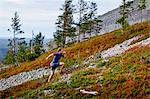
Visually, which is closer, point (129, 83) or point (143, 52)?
point (129, 83)

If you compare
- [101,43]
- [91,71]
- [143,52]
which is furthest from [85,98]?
[101,43]

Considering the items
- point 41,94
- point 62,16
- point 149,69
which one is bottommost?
point 41,94

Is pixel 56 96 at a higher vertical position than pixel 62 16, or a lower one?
lower

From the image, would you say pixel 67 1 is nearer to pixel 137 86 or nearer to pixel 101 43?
pixel 101 43

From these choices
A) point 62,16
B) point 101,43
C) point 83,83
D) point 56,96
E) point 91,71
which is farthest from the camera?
point 62,16

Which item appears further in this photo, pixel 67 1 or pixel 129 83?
pixel 67 1

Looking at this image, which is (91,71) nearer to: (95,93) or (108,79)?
(108,79)

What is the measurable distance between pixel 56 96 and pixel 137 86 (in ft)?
18.3

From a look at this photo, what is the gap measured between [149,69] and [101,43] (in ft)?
95.3

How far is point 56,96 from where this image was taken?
24.1 m

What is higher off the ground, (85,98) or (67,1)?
(67,1)

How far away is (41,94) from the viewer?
25547 millimetres

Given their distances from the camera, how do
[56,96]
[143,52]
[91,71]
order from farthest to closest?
[143,52]
[91,71]
[56,96]

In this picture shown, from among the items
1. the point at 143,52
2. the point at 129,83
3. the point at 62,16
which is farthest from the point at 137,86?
the point at 62,16
